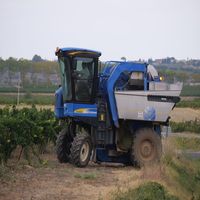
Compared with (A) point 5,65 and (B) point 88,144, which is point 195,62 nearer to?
(A) point 5,65

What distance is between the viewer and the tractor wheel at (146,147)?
1734 centimetres

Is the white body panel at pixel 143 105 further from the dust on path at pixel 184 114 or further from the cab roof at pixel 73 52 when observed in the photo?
the dust on path at pixel 184 114

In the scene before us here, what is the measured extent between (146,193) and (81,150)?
4.50 meters

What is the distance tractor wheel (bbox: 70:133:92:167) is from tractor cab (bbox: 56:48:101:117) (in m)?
0.77

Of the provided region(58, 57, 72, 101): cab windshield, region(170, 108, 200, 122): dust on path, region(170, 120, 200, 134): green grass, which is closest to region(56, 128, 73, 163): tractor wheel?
region(58, 57, 72, 101): cab windshield

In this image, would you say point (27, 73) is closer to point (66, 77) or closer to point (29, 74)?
point (29, 74)

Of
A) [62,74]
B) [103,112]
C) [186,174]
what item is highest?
[62,74]

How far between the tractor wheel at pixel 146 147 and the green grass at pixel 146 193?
466cm

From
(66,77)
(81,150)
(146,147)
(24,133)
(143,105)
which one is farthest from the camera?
(146,147)

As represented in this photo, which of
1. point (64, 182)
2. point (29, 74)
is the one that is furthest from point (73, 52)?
point (29, 74)

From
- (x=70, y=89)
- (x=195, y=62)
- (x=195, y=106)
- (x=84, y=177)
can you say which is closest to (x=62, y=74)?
(x=70, y=89)

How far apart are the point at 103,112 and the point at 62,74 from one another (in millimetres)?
1560

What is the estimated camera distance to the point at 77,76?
1650 centimetres

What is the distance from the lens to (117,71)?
17.2 metres
